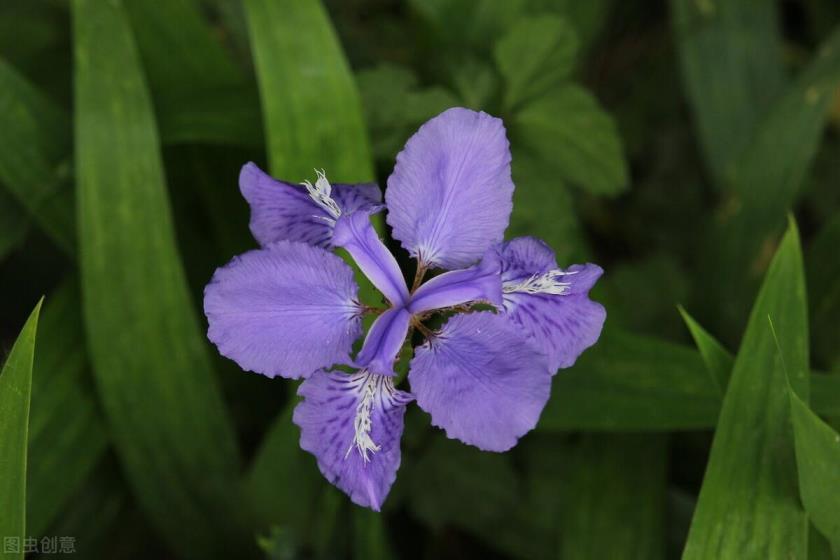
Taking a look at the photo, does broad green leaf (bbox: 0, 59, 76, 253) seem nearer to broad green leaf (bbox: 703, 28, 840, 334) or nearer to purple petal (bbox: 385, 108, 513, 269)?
purple petal (bbox: 385, 108, 513, 269)

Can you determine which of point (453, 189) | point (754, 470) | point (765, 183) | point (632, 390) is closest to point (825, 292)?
point (765, 183)

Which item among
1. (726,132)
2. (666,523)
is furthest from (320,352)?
(726,132)

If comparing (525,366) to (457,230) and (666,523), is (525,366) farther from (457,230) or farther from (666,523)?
(666,523)

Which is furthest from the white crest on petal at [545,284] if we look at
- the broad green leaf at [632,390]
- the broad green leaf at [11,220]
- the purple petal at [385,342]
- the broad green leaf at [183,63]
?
the broad green leaf at [11,220]

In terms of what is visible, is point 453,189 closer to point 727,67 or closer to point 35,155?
point 35,155

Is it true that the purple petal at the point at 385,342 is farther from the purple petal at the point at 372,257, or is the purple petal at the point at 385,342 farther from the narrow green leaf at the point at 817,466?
the narrow green leaf at the point at 817,466

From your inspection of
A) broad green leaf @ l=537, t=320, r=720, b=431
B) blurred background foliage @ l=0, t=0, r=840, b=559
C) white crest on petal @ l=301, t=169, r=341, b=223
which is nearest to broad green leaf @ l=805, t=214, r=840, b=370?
blurred background foliage @ l=0, t=0, r=840, b=559
